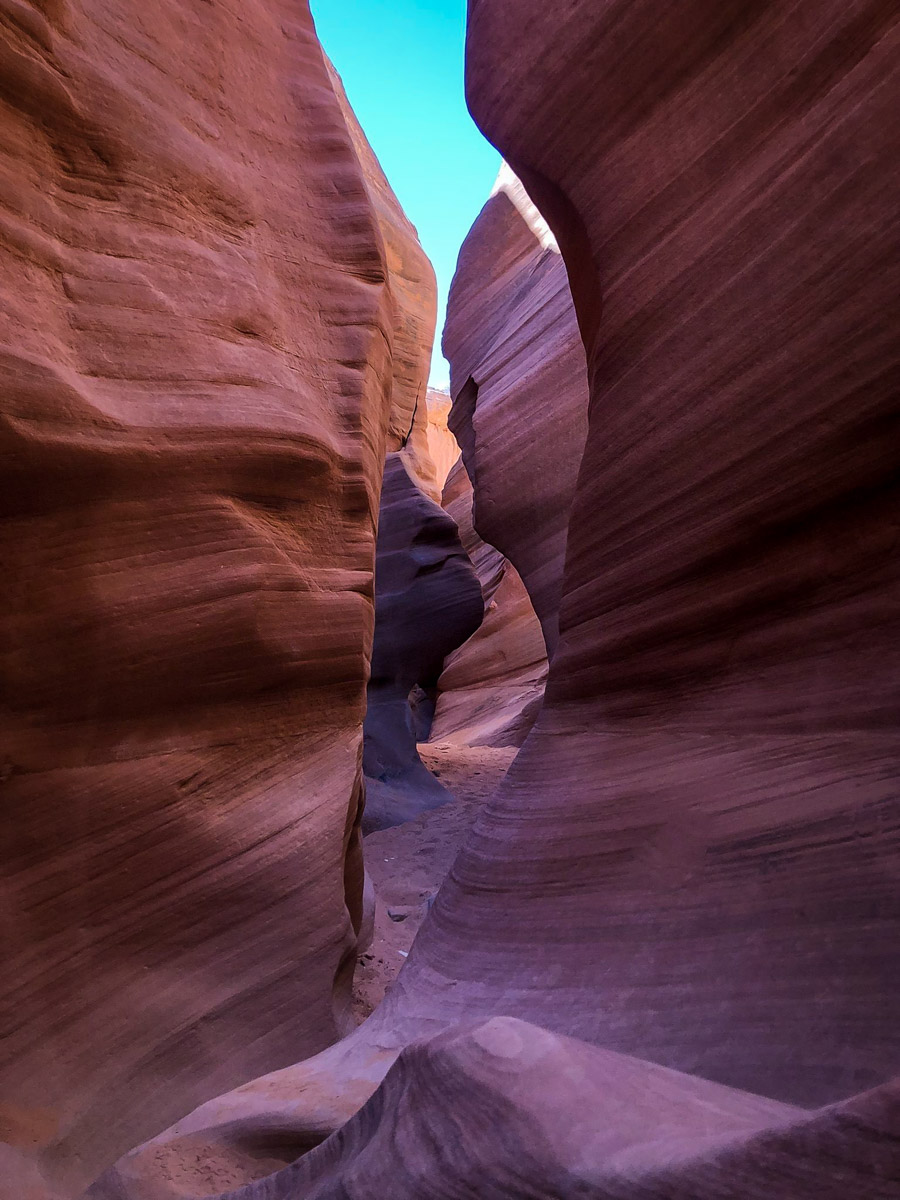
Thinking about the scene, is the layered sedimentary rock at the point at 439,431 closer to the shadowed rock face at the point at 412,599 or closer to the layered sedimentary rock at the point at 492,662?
the layered sedimentary rock at the point at 492,662

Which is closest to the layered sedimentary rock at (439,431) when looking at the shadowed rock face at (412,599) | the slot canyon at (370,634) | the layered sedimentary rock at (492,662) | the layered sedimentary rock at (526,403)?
the layered sedimentary rock at (492,662)

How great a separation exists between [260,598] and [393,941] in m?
2.74

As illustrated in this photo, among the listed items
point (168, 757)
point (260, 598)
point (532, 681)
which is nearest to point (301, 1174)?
point (168, 757)

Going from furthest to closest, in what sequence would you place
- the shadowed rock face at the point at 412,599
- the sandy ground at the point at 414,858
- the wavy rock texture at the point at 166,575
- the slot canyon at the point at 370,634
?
the shadowed rock face at the point at 412,599, the sandy ground at the point at 414,858, the wavy rock texture at the point at 166,575, the slot canyon at the point at 370,634

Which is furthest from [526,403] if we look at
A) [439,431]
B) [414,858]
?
[439,431]

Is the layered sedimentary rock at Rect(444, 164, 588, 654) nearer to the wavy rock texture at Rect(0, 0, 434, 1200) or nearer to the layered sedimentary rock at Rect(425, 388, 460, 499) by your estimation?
the wavy rock texture at Rect(0, 0, 434, 1200)

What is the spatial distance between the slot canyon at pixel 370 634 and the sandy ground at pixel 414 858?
0.67m

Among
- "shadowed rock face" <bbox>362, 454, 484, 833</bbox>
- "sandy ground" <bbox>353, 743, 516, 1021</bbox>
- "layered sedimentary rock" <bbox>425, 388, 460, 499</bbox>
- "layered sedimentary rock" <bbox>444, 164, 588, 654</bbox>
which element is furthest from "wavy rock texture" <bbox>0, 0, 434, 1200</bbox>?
"layered sedimentary rock" <bbox>425, 388, 460, 499</bbox>

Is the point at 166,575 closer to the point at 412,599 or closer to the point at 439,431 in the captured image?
the point at 412,599

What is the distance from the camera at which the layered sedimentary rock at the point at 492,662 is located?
12.8 meters

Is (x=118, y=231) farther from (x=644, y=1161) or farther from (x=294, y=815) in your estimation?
(x=644, y=1161)

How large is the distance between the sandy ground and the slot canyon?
67cm

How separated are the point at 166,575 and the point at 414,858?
452 cm

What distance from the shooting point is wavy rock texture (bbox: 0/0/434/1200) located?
8.53 feet
